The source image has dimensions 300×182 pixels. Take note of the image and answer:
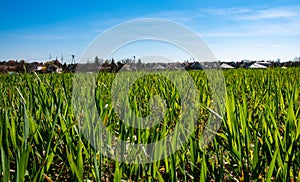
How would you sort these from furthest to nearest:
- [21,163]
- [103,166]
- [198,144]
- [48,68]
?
1. [48,68]
2. [103,166]
3. [198,144]
4. [21,163]

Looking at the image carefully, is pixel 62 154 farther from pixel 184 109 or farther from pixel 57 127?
pixel 184 109

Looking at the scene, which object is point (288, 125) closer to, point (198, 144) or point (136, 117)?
point (198, 144)

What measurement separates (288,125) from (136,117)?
1.71 feet

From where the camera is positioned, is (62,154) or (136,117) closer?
(62,154)

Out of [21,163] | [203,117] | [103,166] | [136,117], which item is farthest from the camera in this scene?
[203,117]

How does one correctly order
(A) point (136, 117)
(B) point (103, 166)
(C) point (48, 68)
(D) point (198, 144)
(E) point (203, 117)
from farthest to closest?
(C) point (48, 68) → (E) point (203, 117) → (A) point (136, 117) → (B) point (103, 166) → (D) point (198, 144)

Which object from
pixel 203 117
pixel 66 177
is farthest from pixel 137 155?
pixel 203 117

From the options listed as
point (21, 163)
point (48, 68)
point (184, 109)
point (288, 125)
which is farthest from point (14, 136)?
point (48, 68)

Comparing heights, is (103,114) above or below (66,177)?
above

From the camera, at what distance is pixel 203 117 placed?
1.69 meters

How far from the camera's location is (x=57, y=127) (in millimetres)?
1205

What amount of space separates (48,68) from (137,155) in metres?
18.6

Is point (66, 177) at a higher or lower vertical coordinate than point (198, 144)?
lower

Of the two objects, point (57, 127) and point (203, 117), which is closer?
point (57, 127)
